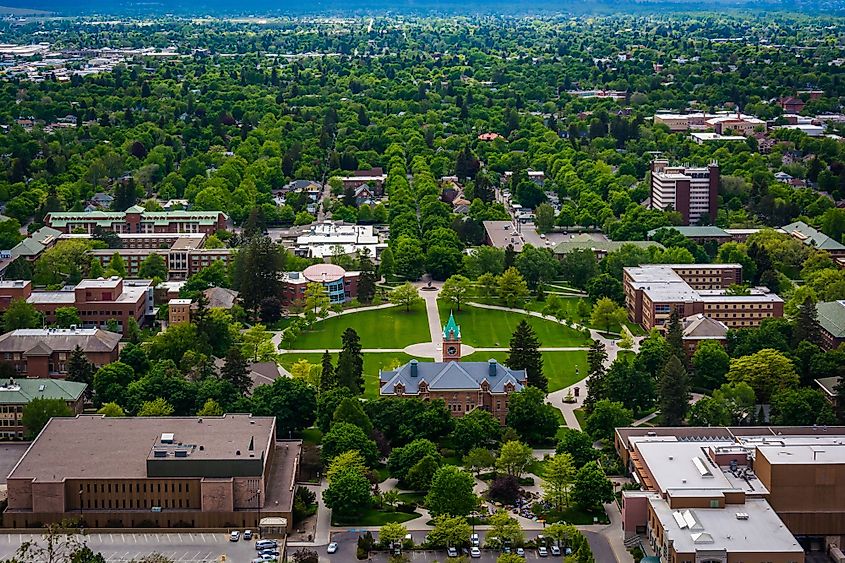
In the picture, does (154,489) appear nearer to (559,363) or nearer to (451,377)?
(451,377)

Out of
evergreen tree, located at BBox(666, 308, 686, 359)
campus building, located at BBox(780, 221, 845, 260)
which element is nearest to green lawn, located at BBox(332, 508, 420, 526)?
evergreen tree, located at BBox(666, 308, 686, 359)

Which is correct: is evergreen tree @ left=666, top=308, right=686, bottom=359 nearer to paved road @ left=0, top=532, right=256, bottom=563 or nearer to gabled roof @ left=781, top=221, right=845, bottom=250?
gabled roof @ left=781, top=221, right=845, bottom=250

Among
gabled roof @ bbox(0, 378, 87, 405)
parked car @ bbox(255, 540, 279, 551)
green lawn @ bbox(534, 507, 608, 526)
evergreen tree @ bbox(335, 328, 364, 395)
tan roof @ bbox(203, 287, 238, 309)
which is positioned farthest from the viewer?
tan roof @ bbox(203, 287, 238, 309)

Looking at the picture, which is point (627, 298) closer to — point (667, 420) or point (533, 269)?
point (533, 269)

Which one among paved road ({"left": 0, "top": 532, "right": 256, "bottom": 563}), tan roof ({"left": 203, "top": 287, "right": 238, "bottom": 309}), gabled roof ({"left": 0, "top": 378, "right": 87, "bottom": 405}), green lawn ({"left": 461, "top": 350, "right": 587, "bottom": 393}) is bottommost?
green lawn ({"left": 461, "top": 350, "right": 587, "bottom": 393})

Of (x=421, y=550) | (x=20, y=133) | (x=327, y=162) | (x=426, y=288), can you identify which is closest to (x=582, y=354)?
(x=426, y=288)

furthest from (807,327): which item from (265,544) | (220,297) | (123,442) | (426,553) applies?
(123,442)

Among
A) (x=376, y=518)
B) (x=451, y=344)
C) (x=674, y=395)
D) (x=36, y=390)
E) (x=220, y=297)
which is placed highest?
(x=451, y=344)
